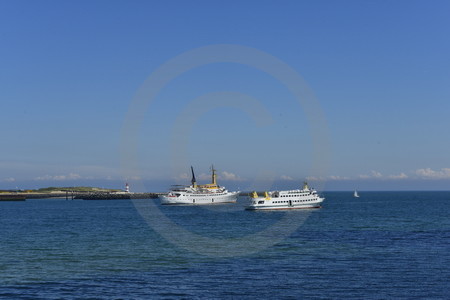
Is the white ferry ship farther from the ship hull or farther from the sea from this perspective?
the sea

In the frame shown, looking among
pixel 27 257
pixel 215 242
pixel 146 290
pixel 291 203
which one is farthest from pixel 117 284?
pixel 291 203

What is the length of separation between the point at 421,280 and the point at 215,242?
1322 inches

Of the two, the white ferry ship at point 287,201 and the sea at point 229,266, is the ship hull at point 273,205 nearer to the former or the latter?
the white ferry ship at point 287,201

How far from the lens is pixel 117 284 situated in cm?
3984

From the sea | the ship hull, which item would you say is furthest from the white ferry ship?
the sea

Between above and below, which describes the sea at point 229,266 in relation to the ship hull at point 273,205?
below

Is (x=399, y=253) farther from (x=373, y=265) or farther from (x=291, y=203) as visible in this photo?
(x=291, y=203)

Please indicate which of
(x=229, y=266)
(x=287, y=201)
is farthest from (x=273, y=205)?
(x=229, y=266)

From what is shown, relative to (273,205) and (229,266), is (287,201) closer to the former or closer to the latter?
(273,205)

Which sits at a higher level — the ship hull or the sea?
the ship hull

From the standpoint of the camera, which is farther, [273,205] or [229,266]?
[273,205]

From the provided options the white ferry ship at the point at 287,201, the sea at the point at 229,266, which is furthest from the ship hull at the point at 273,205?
the sea at the point at 229,266

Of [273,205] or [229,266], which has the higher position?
[273,205]

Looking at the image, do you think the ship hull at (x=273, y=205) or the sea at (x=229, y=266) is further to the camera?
the ship hull at (x=273, y=205)
